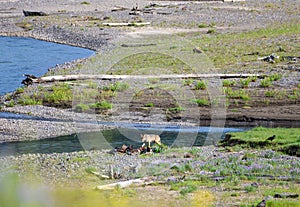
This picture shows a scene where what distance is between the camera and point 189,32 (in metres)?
38.5

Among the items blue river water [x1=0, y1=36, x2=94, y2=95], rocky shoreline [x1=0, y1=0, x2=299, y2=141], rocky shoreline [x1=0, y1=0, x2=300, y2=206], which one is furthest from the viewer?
rocky shoreline [x1=0, y1=0, x2=299, y2=141]

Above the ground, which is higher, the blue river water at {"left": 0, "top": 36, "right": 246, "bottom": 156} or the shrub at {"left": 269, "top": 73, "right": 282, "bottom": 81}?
the shrub at {"left": 269, "top": 73, "right": 282, "bottom": 81}

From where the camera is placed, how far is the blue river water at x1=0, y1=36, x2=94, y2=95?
28.5 metres

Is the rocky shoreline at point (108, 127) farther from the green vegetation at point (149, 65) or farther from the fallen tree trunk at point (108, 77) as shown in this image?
the fallen tree trunk at point (108, 77)

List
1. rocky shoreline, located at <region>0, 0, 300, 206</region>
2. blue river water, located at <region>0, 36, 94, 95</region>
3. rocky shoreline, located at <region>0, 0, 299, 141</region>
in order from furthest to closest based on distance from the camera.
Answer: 1. rocky shoreline, located at <region>0, 0, 299, 141</region>
2. blue river water, located at <region>0, 36, 94, 95</region>
3. rocky shoreline, located at <region>0, 0, 300, 206</region>

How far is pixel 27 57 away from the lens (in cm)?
3425

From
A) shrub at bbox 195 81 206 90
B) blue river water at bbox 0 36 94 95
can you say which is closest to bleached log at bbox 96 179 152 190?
shrub at bbox 195 81 206 90

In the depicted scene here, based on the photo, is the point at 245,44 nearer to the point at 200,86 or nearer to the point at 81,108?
the point at 200,86

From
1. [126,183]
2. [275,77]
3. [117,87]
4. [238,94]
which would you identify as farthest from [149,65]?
[126,183]

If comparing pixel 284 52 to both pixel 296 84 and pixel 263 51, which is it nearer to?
pixel 263 51

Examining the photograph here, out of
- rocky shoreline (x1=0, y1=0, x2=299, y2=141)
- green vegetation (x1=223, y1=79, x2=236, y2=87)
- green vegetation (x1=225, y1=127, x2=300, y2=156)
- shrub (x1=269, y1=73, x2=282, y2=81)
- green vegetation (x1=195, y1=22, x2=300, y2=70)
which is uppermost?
rocky shoreline (x1=0, y1=0, x2=299, y2=141)

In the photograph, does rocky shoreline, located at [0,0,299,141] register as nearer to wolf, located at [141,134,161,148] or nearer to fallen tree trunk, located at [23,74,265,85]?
fallen tree trunk, located at [23,74,265,85]

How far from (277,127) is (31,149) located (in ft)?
25.0

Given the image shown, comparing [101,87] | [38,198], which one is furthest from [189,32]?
[38,198]
